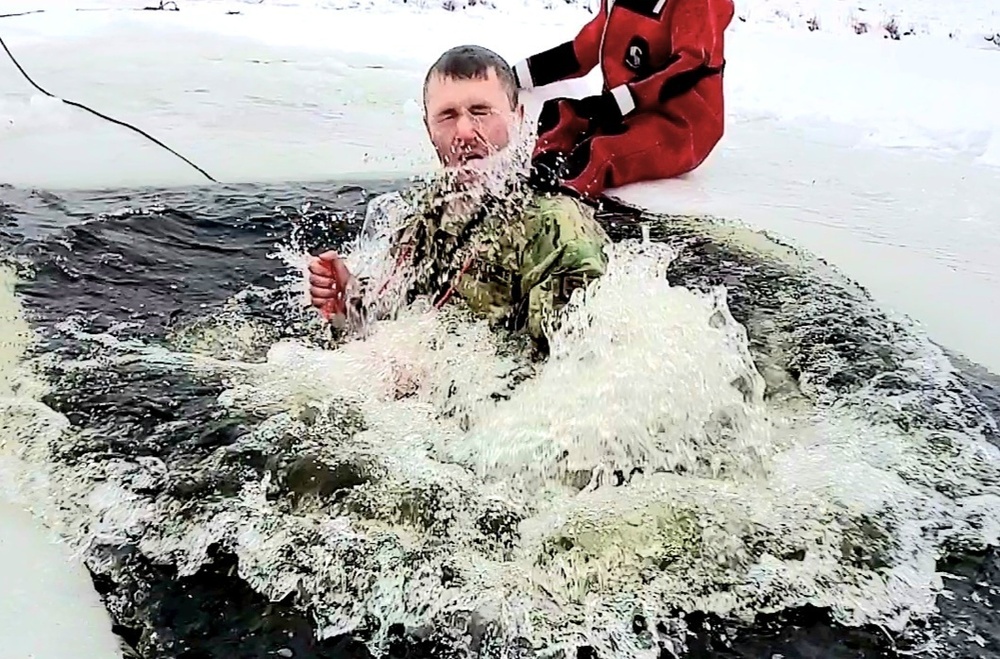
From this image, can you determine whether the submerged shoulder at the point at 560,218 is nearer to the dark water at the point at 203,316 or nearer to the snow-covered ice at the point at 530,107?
the dark water at the point at 203,316

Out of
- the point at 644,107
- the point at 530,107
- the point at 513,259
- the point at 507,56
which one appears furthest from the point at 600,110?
the point at 507,56

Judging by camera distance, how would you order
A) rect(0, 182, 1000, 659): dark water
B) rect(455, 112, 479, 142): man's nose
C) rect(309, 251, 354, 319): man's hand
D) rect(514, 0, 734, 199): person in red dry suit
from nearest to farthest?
rect(0, 182, 1000, 659): dark water → rect(455, 112, 479, 142): man's nose → rect(309, 251, 354, 319): man's hand → rect(514, 0, 734, 199): person in red dry suit

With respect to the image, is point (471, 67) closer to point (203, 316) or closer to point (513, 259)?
point (513, 259)

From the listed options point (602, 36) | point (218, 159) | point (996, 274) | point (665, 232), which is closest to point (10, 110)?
point (218, 159)

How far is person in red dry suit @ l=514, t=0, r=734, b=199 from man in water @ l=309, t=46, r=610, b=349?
1373 mm

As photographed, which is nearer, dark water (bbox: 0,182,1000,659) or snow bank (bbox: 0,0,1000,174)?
dark water (bbox: 0,182,1000,659)

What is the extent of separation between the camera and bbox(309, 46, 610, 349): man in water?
7.66 feet

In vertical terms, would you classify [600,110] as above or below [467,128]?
below

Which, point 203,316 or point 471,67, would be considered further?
point 203,316

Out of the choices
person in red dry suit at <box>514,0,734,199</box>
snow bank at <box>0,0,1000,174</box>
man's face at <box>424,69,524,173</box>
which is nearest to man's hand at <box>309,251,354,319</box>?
man's face at <box>424,69,524,173</box>

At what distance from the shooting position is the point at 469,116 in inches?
95.6

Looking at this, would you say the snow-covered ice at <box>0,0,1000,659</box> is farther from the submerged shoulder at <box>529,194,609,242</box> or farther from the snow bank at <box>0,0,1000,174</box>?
the submerged shoulder at <box>529,194,609,242</box>

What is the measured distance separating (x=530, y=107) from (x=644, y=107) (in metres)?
0.76

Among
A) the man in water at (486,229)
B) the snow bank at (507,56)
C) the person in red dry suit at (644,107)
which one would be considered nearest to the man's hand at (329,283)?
the man in water at (486,229)
